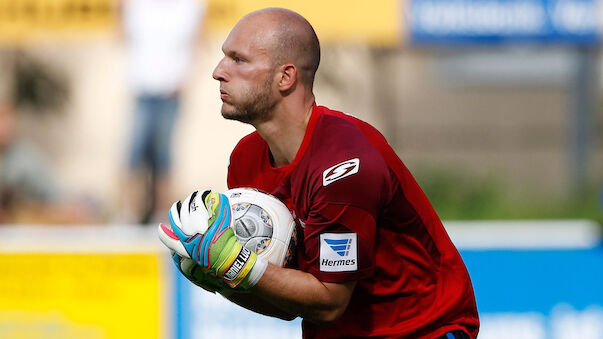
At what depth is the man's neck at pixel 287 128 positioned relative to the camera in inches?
149

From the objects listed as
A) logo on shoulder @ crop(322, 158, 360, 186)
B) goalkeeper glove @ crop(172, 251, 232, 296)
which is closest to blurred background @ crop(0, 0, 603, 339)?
goalkeeper glove @ crop(172, 251, 232, 296)

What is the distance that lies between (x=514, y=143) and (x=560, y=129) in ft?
2.31

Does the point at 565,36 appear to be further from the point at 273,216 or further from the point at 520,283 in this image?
the point at 273,216

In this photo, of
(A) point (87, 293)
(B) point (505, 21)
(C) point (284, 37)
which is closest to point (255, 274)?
(C) point (284, 37)

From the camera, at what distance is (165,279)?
22.7 feet

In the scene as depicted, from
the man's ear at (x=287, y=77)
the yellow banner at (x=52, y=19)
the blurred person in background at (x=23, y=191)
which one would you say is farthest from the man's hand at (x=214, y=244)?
the yellow banner at (x=52, y=19)

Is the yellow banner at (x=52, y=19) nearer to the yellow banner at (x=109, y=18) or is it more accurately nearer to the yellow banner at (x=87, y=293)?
the yellow banner at (x=109, y=18)

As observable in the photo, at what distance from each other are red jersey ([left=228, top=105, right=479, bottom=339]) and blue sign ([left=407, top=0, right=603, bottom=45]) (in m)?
6.38

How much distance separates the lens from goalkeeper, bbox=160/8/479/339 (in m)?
3.49

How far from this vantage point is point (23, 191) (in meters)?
9.05

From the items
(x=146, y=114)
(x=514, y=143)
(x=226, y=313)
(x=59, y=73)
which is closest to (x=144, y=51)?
(x=146, y=114)

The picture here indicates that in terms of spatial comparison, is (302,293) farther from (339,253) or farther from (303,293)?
(339,253)

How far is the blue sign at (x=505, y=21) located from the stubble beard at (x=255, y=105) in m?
6.49

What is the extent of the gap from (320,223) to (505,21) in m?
7.13
